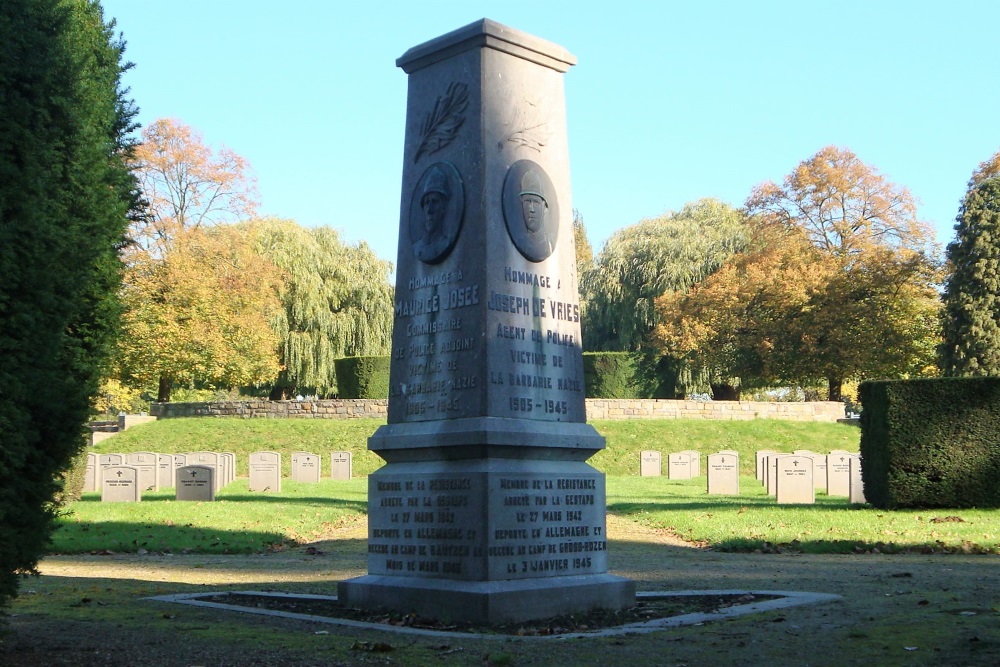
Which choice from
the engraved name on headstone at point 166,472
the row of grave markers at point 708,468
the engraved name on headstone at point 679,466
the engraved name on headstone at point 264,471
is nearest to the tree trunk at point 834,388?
the row of grave markers at point 708,468

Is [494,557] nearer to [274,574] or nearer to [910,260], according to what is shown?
[274,574]

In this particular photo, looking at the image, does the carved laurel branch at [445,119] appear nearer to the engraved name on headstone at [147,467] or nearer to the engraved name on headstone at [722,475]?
the engraved name on headstone at [722,475]

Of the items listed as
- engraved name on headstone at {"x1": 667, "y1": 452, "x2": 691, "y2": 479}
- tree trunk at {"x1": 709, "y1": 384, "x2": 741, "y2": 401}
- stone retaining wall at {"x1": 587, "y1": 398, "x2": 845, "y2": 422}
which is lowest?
engraved name on headstone at {"x1": 667, "y1": 452, "x2": 691, "y2": 479}

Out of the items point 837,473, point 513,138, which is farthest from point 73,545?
point 837,473

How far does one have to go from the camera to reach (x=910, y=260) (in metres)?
46.9

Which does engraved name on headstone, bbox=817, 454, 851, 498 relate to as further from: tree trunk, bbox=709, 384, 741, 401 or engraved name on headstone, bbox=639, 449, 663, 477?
tree trunk, bbox=709, 384, 741, 401

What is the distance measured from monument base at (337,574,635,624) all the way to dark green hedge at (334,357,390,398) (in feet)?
129

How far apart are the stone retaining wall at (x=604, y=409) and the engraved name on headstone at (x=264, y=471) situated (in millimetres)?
15066

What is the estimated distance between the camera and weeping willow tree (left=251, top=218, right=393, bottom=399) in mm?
51156

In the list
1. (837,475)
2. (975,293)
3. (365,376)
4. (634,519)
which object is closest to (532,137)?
(634,519)

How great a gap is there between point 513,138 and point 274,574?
A: 238 inches


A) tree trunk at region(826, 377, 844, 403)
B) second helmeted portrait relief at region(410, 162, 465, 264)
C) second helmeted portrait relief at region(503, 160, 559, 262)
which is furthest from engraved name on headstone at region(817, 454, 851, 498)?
tree trunk at region(826, 377, 844, 403)

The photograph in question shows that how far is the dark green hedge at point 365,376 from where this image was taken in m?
48.4

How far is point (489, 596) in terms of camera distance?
7871 mm
